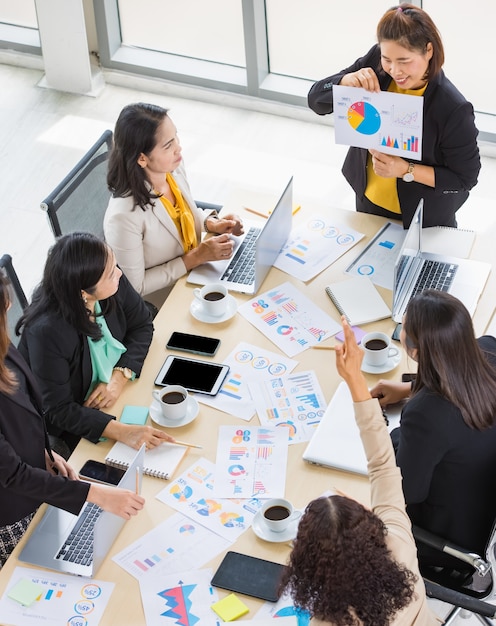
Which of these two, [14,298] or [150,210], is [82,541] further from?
[150,210]

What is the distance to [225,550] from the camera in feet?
8.93

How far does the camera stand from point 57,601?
2.60m

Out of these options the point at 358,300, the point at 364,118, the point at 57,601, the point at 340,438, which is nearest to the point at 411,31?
the point at 364,118

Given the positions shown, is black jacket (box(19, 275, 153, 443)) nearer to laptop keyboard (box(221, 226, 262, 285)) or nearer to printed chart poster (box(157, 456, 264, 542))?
printed chart poster (box(157, 456, 264, 542))

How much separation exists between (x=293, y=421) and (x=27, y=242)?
107 inches

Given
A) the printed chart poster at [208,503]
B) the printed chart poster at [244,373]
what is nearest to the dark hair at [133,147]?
the printed chart poster at [244,373]

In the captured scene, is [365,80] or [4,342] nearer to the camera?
[4,342]

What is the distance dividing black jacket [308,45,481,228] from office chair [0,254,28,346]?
4.90 ft

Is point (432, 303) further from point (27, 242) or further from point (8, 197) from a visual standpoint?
point (8, 197)

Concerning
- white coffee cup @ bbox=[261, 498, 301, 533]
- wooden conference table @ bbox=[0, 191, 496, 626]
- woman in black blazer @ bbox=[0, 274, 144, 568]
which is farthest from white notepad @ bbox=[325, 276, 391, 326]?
woman in black blazer @ bbox=[0, 274, 144, 568]

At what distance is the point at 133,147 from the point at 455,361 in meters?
1.60

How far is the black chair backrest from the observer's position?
12.1 feet

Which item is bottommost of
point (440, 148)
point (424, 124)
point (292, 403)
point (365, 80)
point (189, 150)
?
point (189, 150)

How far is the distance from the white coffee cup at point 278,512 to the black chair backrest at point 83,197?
138 centimetres
